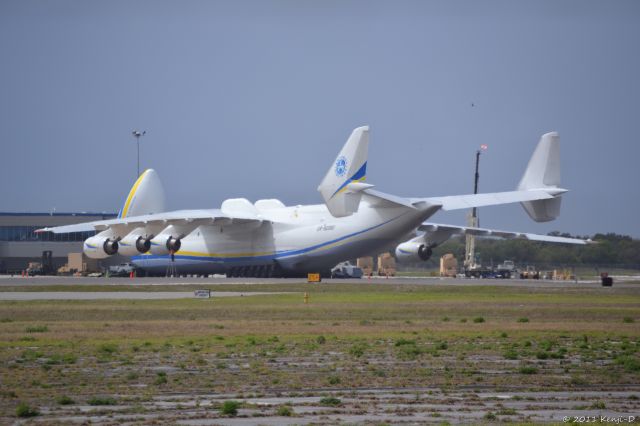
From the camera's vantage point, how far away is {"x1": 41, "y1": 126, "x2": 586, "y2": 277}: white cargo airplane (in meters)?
48.8

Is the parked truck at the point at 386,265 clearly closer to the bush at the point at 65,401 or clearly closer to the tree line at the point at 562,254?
the tree line at the point at 562,254

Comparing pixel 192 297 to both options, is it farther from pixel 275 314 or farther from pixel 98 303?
pixel 275 314

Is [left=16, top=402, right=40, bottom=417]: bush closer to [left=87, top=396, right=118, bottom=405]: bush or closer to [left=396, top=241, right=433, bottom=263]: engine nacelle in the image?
[left=87, top=396, right=118, bottom=405]: bush

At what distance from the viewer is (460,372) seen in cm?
1800

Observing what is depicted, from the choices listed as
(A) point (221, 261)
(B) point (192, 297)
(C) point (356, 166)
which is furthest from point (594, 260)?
(B) point (192, 297)

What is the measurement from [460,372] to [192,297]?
25.2 meters

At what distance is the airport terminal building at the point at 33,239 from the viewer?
283ft

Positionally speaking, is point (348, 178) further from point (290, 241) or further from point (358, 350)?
point (358, 350)

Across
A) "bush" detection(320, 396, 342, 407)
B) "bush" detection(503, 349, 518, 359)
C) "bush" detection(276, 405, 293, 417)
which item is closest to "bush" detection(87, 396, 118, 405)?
"bush" detection(276, 405, 293, 417)

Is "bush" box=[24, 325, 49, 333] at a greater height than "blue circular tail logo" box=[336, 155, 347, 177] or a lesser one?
→ lesser

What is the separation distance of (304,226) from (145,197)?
1338 centimetres

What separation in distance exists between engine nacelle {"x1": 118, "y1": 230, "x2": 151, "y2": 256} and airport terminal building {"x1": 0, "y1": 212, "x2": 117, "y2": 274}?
2865cm

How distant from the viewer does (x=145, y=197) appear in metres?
68.1

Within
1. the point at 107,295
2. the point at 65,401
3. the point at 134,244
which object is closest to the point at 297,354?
the point at 65,401
